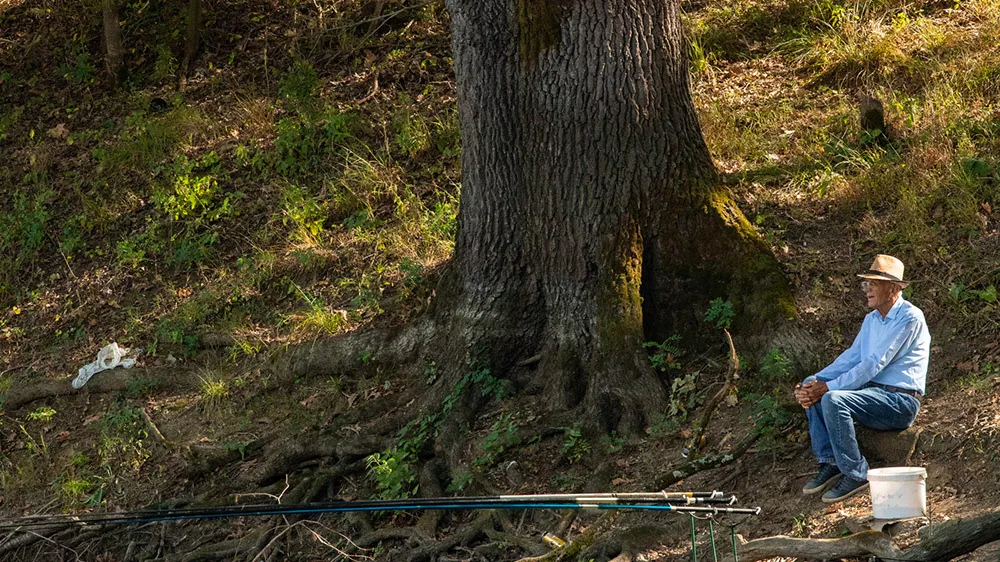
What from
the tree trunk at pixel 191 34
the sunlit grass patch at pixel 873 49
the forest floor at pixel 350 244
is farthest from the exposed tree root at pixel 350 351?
the tree trunk at pixel 191 34

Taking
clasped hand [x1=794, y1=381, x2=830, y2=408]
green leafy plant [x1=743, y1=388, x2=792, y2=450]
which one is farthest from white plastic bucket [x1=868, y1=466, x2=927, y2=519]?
green leafy plant [x1=743, y1=388, x2=792, y2=450]

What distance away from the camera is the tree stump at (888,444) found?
5.88 m

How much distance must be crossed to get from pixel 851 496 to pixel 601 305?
2254mm

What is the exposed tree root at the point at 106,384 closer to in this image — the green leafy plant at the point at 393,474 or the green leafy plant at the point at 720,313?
the green leafy plant at the point at 393,474

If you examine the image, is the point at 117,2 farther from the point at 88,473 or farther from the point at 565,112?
the point at 565,112

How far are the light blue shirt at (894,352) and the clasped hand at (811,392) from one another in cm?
11

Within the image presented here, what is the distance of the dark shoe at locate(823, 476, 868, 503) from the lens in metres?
5.69

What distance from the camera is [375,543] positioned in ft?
23.0

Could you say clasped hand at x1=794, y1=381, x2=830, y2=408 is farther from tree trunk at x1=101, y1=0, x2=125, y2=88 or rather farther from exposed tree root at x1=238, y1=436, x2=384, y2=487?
tree trunk at x1=101, y1=0, x2=125, y2=88

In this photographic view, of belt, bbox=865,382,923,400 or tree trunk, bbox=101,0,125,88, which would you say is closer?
belt, bbox=865,382,923,400

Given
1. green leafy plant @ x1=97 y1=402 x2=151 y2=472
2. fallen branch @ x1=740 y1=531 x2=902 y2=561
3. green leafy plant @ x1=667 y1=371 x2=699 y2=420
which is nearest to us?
fallen branch @ x1=740 y1=531 x2=902 y2=561

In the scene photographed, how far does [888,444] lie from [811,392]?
1.92 ft

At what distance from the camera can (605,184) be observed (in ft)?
24.3

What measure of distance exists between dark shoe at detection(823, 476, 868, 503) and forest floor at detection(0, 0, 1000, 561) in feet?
0.23
